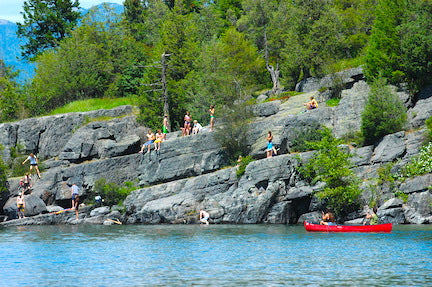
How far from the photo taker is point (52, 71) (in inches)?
2825

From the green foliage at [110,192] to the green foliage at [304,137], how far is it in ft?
47.2

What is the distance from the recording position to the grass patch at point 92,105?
223 feet

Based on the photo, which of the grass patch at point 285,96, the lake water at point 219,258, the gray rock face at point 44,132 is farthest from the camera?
the gray rock face at point 44,132

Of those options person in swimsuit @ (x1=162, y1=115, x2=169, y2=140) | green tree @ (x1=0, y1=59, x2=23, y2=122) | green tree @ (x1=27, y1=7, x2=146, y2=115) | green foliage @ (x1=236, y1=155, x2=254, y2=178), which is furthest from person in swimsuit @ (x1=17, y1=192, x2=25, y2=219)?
green tree @ (x1=27, y1=7, x2=146, y2=115)

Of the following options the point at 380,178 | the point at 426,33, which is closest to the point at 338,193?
the point at 380,178

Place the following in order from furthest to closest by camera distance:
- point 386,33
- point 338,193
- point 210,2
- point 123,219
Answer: point 210,2 < point 386,33 < point 123,219 < point 338,193

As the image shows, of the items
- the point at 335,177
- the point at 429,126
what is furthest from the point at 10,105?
the point at 429,126

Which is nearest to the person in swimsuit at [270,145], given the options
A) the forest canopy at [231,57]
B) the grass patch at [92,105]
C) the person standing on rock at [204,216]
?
the person standing on rock at [204,216]

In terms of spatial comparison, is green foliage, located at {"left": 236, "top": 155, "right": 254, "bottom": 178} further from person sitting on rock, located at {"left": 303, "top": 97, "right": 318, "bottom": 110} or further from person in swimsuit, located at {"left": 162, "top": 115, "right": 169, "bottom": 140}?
person in swimsuit, located at {"left": 162, "top": 115, "right": 169, "bottom": 140}

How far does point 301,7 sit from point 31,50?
4465cm

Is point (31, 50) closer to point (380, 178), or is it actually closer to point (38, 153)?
point (38, 153)

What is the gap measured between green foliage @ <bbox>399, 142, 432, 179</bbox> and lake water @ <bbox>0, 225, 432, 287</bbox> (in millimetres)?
4721

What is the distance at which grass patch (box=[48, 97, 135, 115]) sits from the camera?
223ft

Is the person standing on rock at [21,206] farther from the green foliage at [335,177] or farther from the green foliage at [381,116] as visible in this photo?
the green foliage at [381,116]
